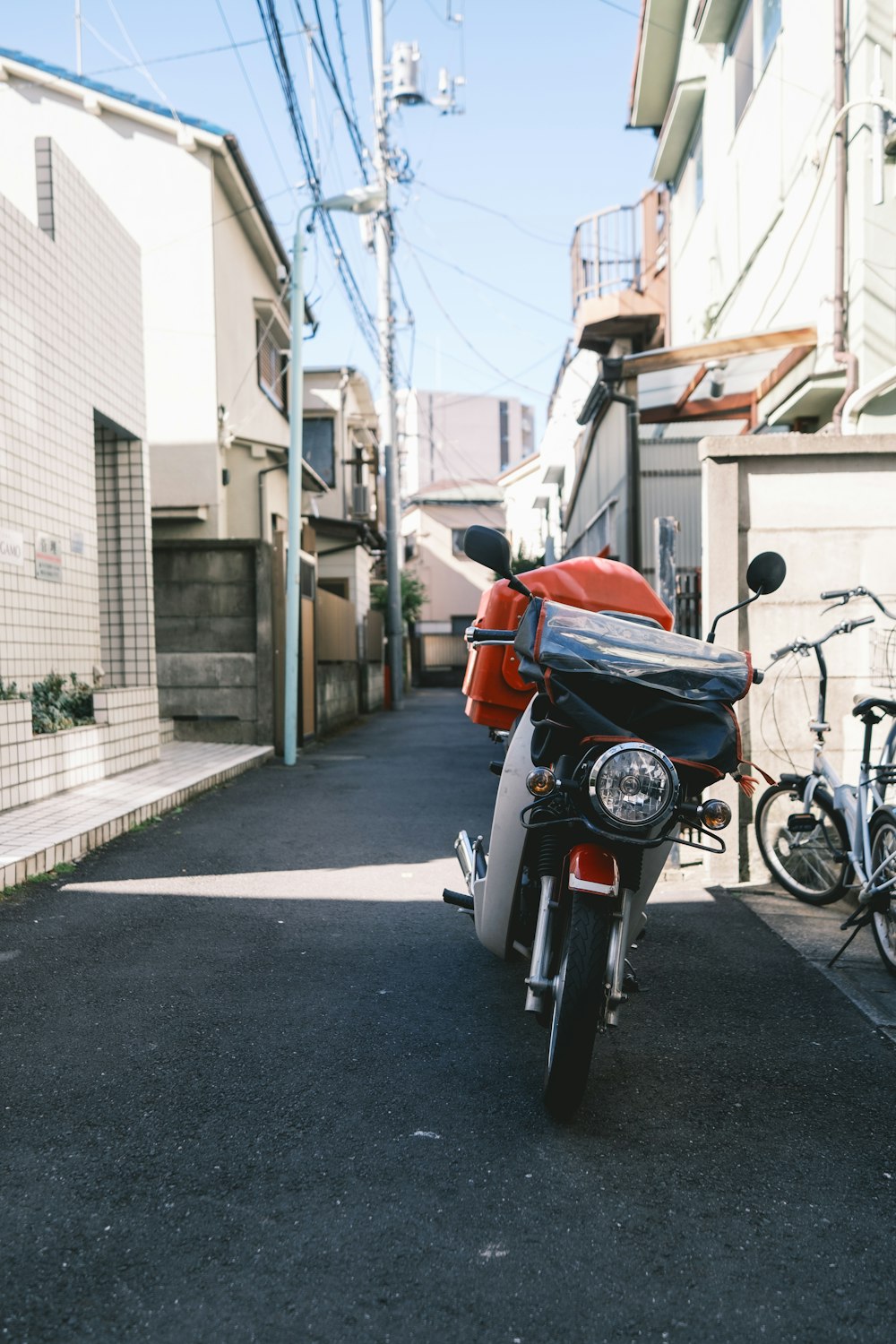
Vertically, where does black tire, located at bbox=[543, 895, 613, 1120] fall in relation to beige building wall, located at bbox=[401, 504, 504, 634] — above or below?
below

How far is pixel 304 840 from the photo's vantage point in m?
6.68

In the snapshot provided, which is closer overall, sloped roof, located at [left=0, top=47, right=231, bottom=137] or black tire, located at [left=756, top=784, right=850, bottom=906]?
black tire, located at [left=756, top=784, right=850, bottom=906]

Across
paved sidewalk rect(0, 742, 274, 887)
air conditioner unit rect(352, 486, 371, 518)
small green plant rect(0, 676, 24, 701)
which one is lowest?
paved sidewalk rect(0, 742, 274, 887)

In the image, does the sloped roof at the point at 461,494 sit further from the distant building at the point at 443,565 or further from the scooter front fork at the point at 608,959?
the scooter front fork at the point at 608,959

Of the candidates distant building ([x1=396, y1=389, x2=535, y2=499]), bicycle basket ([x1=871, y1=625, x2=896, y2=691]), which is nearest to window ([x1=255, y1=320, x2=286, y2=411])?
bicycle basket ([x1=871, y1=625, x2=896, y2=691])

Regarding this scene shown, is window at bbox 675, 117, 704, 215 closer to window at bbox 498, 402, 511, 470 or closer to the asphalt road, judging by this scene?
the asphalt road

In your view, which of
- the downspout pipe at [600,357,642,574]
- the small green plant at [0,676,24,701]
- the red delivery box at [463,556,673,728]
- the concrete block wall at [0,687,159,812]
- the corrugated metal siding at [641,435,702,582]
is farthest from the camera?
the corrugated metal siding at [641,435,702,582]

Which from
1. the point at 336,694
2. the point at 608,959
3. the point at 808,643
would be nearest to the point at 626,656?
the point at 608,959

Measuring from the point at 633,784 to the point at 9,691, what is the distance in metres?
5.48

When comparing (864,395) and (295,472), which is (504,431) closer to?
(295,472)

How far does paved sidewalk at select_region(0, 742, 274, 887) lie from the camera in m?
5.52

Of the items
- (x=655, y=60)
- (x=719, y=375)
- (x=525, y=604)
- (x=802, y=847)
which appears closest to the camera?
(x=525, y=604)

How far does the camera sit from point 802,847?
502 cm

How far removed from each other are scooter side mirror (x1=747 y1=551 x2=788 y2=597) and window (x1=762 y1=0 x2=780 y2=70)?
26.9ft
